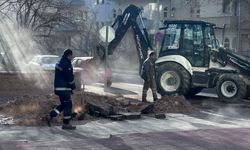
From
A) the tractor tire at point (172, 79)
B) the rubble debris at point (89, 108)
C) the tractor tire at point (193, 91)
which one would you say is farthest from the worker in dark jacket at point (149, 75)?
the tractor tire at point (193, 91)

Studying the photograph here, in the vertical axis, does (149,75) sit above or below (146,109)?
above

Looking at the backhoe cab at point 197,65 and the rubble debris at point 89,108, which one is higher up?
the backhoe cab at point 197,65

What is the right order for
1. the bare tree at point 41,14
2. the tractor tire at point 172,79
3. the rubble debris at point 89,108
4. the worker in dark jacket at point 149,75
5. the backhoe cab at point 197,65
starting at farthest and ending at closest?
the bare tree at point 41,14 → the tractor tire at point 172,79 → the backhoe cab at point 197,65 → the worker in dark jacket at point 149,75 → the rubble debris at point 89,108

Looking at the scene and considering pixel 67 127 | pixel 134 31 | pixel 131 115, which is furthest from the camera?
pixel 134 31

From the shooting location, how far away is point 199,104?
16.9 meters

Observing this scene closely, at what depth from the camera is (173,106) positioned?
14.9 meters

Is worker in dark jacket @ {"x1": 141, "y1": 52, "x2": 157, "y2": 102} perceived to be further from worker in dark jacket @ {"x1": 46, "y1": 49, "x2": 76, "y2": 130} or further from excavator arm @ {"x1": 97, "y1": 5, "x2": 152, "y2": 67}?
worker in dark jacket @ {"x1": 46, "y1": 49, "x2": 76, "y2": 130}

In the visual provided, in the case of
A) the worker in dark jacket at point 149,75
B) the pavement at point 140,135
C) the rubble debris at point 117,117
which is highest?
the worker in dark jacket at point 149,75

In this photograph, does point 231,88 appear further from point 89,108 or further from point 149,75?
point 89,108

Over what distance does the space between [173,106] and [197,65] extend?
143 inches

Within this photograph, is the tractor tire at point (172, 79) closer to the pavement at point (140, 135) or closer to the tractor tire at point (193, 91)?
the tractor tire at point (193, 91)

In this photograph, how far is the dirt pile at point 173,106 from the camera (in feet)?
47.8

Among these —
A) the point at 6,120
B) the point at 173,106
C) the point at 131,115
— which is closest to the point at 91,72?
the point at 173,106

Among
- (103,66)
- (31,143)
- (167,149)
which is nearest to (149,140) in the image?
(167,149)
